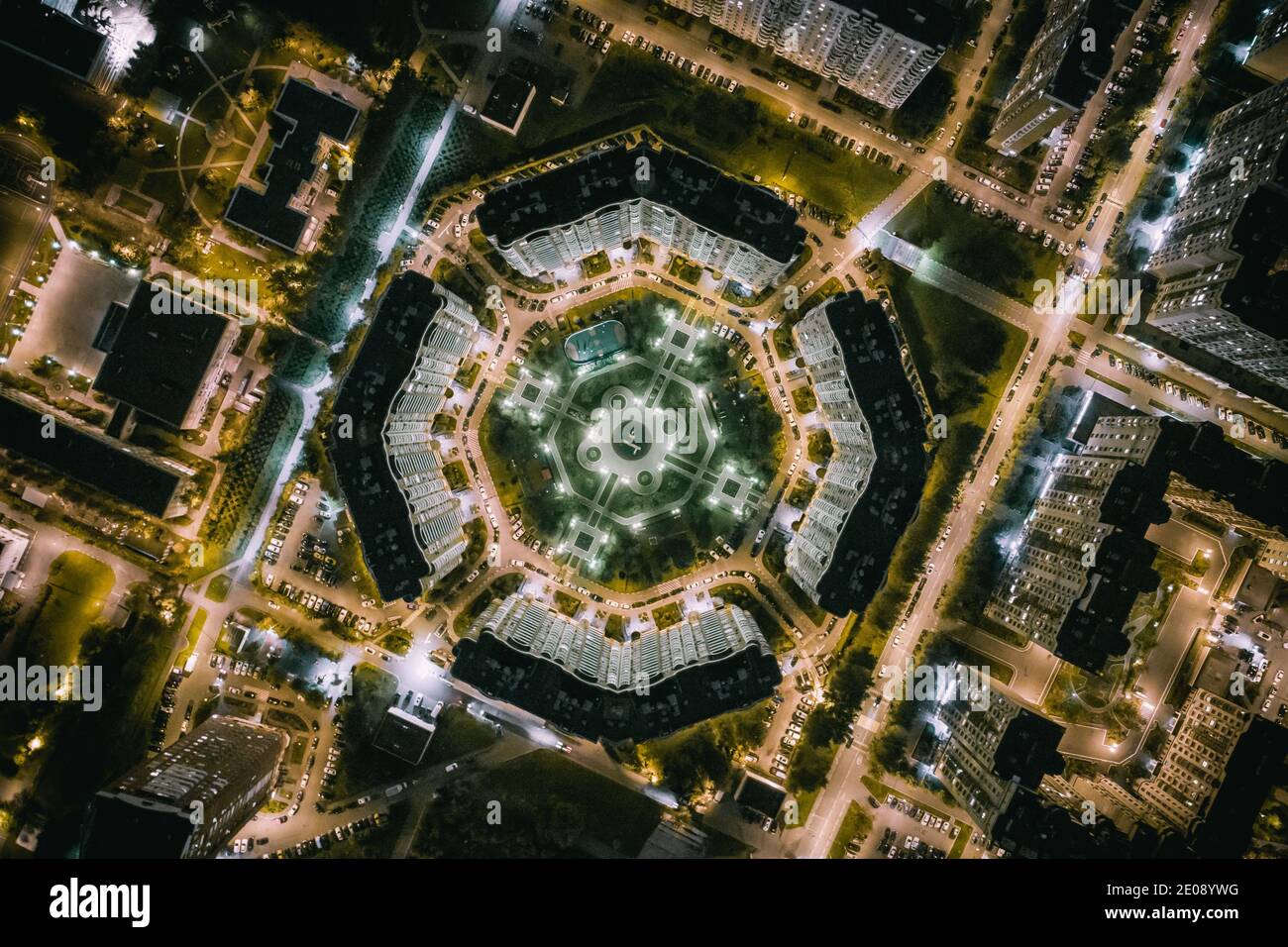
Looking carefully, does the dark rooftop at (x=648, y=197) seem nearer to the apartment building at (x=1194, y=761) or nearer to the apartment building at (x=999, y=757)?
the apartment building at (x=999, y=757)

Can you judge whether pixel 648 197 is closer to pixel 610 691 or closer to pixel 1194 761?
pixel 610 691

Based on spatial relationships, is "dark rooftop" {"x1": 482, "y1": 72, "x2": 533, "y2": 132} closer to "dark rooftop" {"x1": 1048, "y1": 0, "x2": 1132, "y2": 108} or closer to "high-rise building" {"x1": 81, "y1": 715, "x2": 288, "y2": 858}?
"dark rooftop" {"x1": 1048, "y1": 0, "x2": 1132, "y2": 108}

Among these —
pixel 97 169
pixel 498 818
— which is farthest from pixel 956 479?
pixel 97 169

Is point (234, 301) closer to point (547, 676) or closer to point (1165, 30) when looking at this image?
point (547, 676)

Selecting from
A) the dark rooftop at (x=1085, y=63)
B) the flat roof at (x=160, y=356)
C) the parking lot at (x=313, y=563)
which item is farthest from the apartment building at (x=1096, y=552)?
the flat roof at (x=160, y=356)

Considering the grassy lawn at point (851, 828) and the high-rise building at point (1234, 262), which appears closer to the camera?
the high-rise building at point (1234, 262)

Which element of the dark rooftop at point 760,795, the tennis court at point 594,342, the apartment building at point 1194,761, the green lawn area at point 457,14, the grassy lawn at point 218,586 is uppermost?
the green lawn area at point 457,14
